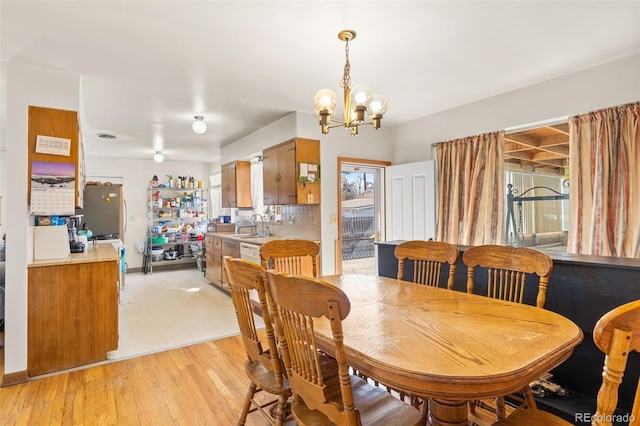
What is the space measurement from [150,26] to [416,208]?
3360mm

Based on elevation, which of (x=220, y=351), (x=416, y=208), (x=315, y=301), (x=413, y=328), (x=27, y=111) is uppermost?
(x=27, y=111)

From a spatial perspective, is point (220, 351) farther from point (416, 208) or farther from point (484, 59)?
point (484, 59)

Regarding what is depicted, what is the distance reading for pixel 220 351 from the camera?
3076 mm

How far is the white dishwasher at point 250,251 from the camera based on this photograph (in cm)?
403

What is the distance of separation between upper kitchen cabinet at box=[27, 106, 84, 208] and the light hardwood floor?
1417 mm

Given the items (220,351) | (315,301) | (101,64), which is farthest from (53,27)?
(220,351)

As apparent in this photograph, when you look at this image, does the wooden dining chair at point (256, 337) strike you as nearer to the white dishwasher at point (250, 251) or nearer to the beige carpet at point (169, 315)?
the beige carpet at point (169, 315)

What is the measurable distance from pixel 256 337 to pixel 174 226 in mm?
6769

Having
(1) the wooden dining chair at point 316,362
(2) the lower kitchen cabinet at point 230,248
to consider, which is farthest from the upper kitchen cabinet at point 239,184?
(1) the wooden dining chair at point 316,362

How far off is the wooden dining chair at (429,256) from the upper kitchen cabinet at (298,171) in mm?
1861

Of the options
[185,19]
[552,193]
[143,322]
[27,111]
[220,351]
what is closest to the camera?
[185,19]

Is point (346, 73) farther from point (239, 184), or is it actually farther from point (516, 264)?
point (239, 184)

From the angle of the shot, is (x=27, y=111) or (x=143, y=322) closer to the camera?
(x=27, y=111)

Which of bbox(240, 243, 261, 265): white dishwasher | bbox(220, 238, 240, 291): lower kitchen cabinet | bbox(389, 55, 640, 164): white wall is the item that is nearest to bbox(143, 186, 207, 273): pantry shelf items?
bbox(220, 238, 240, 291): lower kitchen cabinet
